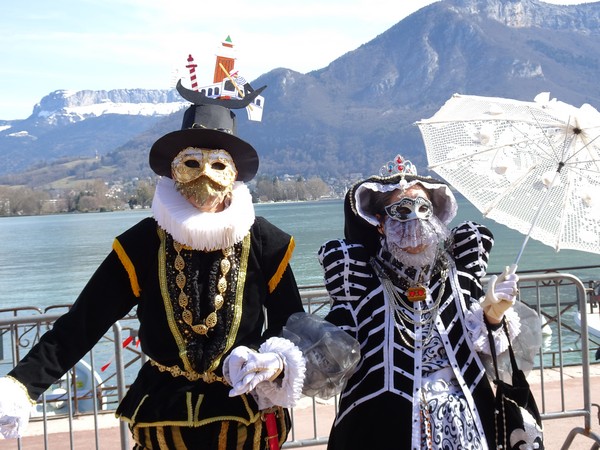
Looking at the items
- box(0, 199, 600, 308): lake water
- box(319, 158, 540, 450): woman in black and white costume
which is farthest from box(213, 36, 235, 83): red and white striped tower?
box(0, 199, 600, 308): lake water

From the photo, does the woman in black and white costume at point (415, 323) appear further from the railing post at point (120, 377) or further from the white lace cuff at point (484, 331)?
the railing post at point (120, 377)

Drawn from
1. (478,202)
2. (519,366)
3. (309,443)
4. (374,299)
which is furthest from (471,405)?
(309,443)

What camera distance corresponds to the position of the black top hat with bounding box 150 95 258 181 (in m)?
2.87

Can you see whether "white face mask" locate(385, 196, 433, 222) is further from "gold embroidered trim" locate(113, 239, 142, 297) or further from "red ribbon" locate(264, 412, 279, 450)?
"gold embroidered trim" locate(113, 239, 142, 297)

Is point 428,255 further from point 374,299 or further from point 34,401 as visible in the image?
point 34,401

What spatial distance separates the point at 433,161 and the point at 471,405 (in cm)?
112

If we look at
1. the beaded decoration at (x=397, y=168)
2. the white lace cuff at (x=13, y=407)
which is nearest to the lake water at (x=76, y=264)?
the beaded decoration at (x=397, y=168)

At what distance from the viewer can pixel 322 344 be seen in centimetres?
269

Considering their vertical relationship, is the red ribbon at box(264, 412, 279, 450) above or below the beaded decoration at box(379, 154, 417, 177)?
below

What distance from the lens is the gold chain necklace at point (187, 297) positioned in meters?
2.79

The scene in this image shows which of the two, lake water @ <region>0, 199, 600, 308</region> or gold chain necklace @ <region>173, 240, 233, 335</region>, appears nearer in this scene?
gold chain necklace @ <region>173, 240, 233, 335</region>

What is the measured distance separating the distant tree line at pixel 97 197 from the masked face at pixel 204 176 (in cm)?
10179

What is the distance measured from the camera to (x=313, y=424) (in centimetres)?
529

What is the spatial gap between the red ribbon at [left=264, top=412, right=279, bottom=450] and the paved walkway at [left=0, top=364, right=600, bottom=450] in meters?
2.20
